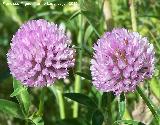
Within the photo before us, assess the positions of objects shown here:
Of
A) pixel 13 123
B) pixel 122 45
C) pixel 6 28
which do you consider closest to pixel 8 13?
pixel 6 28

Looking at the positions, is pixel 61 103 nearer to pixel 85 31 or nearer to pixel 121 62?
pixel 85 31

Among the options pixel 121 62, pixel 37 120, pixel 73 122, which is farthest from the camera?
pixel 73 122

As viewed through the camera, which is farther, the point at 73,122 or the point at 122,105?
the point at 73,122

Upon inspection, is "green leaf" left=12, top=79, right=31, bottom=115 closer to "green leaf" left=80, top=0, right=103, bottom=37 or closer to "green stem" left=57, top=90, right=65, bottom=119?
"green leaf" left=80, top=0, right=103, bottom=37

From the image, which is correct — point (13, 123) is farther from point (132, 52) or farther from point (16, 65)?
point (132, 52)

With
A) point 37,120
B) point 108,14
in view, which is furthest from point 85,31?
point 37,120
